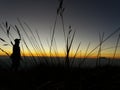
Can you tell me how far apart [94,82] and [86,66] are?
65.4 inches

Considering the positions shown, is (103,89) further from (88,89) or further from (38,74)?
(38,74)

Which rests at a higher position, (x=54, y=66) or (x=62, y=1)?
(x=62, y=1)

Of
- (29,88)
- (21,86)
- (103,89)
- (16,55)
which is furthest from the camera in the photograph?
(16,55)

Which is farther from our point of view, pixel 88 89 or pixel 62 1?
pixel 62 1

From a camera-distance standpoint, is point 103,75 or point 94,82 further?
point 103,75

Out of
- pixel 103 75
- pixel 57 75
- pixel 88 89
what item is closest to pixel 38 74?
pixel 57 75

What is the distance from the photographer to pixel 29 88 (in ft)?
6.42

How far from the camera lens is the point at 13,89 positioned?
211cm

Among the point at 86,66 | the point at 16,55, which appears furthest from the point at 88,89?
the point at 16,55

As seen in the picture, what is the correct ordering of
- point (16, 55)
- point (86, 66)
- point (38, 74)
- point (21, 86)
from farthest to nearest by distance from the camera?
1. point (16, 55)
2. point (86, 66)
3. point (38, 74)
4. point (21, 86)

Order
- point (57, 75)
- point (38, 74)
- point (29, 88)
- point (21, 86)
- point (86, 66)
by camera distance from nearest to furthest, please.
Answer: point (29, 88) < point (21, 86) < point (57, 75) < point (38, 74) < point (86, 66)

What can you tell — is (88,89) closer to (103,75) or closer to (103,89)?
(103,89)

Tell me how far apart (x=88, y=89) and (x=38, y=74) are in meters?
1.05

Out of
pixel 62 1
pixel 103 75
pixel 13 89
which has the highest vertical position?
pixel 62 1
